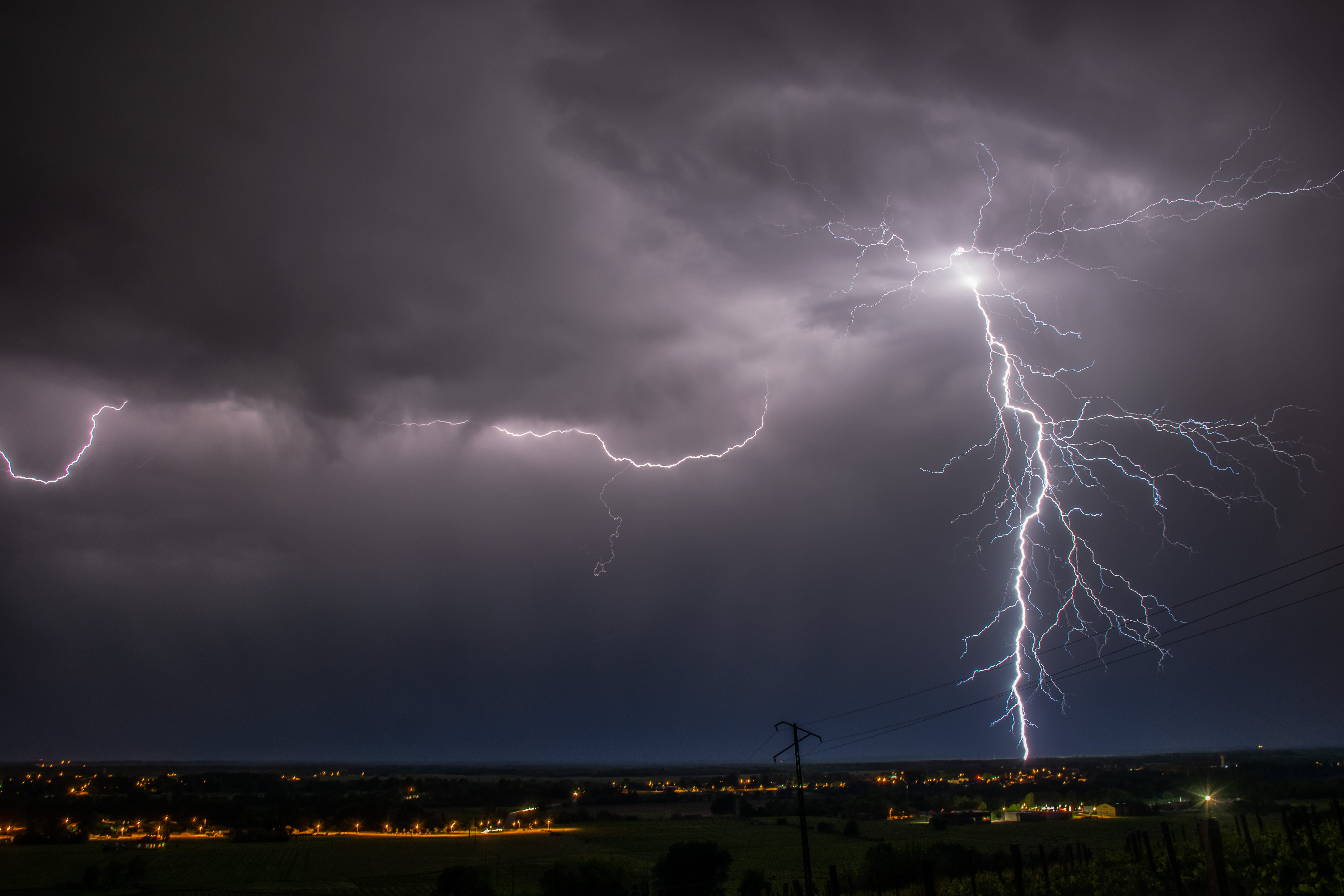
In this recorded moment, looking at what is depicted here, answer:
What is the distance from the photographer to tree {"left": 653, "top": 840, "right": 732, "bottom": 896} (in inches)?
1004

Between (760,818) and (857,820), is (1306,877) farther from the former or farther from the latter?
(760,818)

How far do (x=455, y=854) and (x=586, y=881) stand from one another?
55.6 feet

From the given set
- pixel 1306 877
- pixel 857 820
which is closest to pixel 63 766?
pixel 857 820

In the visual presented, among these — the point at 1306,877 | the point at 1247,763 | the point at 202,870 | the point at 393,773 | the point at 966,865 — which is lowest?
the point at 393,773

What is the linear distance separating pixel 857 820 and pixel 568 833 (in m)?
22.1

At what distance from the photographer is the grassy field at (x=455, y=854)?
29.0 metres

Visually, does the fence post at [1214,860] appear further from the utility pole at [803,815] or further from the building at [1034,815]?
the building at [1034,815]

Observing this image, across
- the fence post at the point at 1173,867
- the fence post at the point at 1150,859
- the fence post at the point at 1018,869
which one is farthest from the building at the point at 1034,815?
the fence post at the point at 1018,869

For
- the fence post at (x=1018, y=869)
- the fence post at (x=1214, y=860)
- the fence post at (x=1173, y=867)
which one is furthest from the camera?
the fence post at (x=1018, y=869)

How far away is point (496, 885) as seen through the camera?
27.1 metres

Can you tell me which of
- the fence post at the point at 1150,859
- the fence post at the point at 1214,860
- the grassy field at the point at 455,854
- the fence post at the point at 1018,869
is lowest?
the grassy field at the point at 455,854

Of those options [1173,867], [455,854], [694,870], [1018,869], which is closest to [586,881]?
[694,870]

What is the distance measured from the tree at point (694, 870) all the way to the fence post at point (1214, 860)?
22.0 meters

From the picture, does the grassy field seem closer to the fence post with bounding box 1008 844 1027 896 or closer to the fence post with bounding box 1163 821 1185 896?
the fence post with bounding box 1163 821 1185 896
